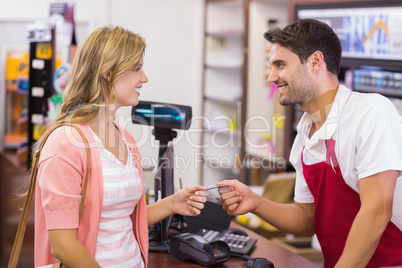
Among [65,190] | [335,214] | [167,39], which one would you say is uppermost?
[167,39]

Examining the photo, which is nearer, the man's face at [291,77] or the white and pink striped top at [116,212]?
the white and pink striped top at [116,212]

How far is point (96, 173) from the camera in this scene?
1.86m

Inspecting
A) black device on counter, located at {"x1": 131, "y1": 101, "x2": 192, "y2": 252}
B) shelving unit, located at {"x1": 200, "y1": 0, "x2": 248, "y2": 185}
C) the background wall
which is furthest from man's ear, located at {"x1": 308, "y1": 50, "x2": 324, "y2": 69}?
the background wall

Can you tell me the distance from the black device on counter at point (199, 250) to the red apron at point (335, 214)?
0.39 meters

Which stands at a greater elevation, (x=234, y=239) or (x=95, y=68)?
(x=95, y=68)

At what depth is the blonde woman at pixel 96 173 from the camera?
70.3 inches

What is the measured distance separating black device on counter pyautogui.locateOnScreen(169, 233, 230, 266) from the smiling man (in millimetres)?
167

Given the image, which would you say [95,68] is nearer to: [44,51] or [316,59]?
[316,59]

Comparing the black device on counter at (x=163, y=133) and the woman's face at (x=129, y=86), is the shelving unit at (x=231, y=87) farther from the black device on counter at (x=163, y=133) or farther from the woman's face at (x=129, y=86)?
the woman's face at (x=129, y=86)

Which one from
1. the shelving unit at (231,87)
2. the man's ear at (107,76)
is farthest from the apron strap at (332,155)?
the shelving unit at (231,87)

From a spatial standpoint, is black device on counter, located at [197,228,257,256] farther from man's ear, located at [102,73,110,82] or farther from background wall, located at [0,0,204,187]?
background wall, located at [0,0,204,187]

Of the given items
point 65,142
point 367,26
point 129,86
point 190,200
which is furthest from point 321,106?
point 367,26

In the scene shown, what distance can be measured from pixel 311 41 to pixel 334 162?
0.45 metres

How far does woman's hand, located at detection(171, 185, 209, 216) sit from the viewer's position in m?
2.23
